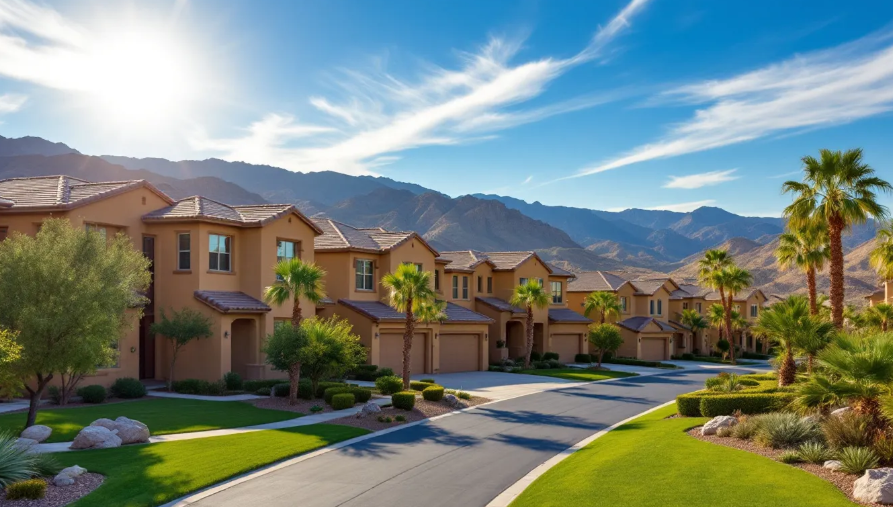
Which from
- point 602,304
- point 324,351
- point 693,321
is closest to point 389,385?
point 324,351

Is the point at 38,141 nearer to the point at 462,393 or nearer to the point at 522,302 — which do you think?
the point at 522,302

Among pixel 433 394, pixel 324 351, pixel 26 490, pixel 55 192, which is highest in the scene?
pixel 55 192

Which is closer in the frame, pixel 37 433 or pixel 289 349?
pixel 37 433

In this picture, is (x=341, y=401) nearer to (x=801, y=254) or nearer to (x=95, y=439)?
(x=95, y=439)

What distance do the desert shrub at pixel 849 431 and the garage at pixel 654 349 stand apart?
48594mm

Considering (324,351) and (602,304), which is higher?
(602,304)

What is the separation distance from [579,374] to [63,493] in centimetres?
3475

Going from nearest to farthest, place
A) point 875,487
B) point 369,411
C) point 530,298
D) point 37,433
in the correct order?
point 875,487
point 37,433
point 369,411
point 530,298

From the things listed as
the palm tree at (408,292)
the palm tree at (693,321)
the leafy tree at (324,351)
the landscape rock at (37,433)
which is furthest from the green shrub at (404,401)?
the palm tree at (693,321)

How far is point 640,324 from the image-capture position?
6162 cm

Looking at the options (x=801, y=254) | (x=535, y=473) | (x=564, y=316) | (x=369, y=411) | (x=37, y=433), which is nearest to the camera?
(x=535, y=473)

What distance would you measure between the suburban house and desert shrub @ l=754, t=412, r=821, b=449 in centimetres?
2126

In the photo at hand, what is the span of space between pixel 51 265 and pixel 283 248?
17.1m

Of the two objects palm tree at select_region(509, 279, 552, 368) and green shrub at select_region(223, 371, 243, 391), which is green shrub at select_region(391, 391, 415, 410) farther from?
palm tree at select_region(509, 279, 552, 368)
